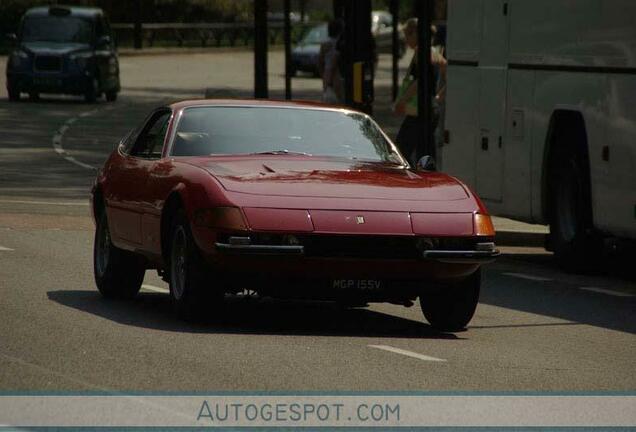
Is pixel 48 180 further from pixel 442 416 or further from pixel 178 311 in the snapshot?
pixel 442 416

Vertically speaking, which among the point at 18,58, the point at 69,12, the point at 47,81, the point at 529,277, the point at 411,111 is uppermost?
the point at 411,111

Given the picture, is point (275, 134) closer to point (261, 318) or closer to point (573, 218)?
point (261, 318)

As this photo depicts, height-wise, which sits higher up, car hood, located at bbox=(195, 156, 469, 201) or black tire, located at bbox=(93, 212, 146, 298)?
car hood, located at bbox=(195, 156, 469, 201)

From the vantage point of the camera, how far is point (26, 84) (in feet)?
142

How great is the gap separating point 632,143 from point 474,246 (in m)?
4.46

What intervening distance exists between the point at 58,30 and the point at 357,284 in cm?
3394

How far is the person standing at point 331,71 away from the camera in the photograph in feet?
97.1

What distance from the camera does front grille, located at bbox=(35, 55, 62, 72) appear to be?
42969 millimetres

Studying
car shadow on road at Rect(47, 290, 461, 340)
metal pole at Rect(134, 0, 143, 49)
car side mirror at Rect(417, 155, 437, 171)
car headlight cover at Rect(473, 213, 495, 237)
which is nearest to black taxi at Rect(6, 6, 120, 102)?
metal pole at Rect(134, 0, 143, 49)

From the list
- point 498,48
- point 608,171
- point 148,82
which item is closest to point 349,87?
point 498,48

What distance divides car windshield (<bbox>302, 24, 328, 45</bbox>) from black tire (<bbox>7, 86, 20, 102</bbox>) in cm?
2214

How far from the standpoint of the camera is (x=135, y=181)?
508 inches

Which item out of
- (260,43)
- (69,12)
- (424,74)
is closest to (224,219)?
(424,74)

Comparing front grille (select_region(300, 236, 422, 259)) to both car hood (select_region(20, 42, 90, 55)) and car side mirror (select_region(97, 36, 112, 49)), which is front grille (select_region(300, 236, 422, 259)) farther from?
car side mirror (select_region(97, 36, 112, 49))
